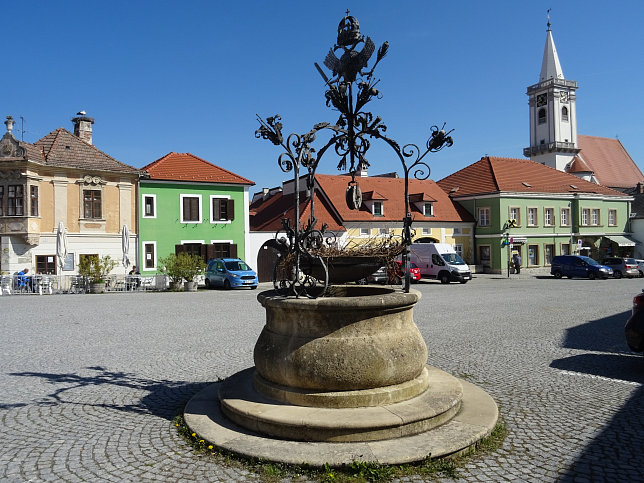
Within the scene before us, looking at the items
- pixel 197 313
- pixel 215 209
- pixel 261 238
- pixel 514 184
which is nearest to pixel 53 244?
pixel 215 209

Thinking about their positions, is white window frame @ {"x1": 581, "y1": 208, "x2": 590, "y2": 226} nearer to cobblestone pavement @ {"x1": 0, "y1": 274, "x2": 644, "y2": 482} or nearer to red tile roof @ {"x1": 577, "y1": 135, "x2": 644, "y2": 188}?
red tile roof @ {"x1": 577, "y1": 135, "x2": 644, "y2": 188}

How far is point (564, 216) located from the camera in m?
40.7

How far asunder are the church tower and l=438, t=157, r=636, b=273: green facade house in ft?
56.3

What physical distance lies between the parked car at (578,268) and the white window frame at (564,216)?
28.5ft

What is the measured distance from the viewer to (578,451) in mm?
4711

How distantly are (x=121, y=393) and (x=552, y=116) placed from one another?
64462mm

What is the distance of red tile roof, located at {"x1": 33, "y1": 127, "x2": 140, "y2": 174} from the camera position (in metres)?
27.2

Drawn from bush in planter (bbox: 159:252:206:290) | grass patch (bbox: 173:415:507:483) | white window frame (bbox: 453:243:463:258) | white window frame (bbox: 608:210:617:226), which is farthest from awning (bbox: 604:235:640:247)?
grass patch (bbox: 173:415:507:483)

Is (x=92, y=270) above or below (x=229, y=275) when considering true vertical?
above

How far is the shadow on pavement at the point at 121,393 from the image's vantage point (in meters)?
6.18

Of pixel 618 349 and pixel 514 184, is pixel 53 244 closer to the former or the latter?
pixel 618 349

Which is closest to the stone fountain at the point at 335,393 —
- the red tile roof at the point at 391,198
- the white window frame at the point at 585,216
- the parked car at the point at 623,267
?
the red tile roof at the point at 391,198

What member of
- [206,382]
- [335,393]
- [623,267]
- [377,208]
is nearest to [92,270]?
[206,382]

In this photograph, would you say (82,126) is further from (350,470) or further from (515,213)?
(350,470)
